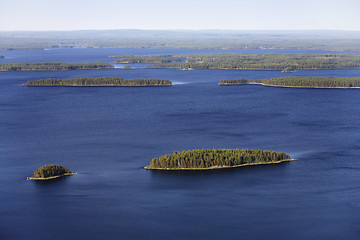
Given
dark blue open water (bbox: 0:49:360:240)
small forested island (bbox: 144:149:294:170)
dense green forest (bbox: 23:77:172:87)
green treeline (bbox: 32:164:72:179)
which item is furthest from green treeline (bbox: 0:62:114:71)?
small forested island (bbox: 144:149:294:170)

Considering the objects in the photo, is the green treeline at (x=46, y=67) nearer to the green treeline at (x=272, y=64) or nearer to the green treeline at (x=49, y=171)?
the green treeline at (x=272, y=64)

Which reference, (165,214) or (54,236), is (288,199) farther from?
(54,236)

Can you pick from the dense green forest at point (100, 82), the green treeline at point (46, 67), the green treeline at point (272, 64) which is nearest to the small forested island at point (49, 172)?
the dense green forest at point (100, 82)

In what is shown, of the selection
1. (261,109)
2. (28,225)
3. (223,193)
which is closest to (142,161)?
(223,193)

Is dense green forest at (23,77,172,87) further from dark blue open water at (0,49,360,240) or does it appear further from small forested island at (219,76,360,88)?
dark blue open water at (0,49,360,240)

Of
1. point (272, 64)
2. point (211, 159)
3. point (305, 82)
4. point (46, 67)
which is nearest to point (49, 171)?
point (211, 159)

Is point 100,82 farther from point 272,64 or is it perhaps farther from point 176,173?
point 176,173
